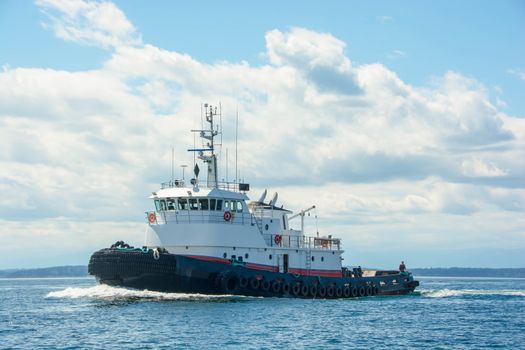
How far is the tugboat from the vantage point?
31594 mm

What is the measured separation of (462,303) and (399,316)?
1073 centimetres

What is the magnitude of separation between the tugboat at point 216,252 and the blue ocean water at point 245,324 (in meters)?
0.84

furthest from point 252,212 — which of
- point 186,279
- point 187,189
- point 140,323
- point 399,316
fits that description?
point 140,323

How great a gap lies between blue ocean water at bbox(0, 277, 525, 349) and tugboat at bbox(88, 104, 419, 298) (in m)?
0.84

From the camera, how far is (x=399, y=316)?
1254 inches

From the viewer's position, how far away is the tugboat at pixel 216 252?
3159 cm

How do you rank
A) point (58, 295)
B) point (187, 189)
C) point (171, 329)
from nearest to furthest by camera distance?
point (171, 329)
point (187, 189)
point (58, 295)

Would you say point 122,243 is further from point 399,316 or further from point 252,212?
point 399,316

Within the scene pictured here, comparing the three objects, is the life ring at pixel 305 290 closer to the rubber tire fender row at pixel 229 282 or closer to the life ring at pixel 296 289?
the life ring at pixel 296 289

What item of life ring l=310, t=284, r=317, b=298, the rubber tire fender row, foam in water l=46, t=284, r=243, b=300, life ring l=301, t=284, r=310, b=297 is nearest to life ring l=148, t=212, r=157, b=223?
foam in water l=46, t=284, r=243, b=300

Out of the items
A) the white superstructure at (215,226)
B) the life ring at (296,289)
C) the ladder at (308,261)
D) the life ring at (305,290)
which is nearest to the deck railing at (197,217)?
the white superstructure at (215,226)

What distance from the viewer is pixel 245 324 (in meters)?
26.4

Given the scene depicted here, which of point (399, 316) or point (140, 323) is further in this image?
point (399, 316)

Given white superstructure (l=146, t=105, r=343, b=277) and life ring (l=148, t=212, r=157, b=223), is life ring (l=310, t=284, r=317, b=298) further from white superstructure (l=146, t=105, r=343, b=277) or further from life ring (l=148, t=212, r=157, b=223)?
life ring (l=148, t=212, r=157, b=223)
